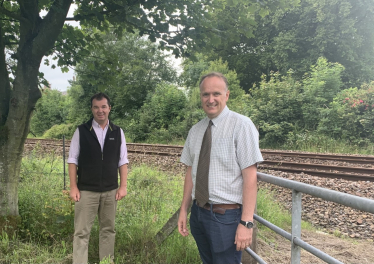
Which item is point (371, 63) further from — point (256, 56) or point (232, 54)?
point (232, 54)

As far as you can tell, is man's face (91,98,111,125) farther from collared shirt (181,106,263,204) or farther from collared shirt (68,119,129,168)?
collared shirt (181,106,263,204)

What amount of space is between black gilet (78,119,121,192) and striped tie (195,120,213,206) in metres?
1.44

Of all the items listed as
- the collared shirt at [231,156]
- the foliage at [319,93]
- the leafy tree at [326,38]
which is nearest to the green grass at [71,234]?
the collared shirt at [231,156]

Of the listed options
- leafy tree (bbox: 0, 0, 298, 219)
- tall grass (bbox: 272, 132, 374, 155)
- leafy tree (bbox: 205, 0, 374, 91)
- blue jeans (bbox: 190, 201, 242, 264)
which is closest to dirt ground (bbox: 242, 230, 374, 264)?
blue jeans (bbox: 190, 201, 242, 264)

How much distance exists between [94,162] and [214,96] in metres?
1.68

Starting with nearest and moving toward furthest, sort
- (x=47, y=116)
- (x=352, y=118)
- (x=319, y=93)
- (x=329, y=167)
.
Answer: (x=329, y=167) < (x=352, y=118) < (x=319, y=93) < (x=47, y=116)

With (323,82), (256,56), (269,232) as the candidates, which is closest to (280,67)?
(256,56)

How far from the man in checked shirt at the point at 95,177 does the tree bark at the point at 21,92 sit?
1.05 m

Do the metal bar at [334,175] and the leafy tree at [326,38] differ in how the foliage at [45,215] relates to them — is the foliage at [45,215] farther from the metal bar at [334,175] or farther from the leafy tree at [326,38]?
the leafy tree at [326,38]

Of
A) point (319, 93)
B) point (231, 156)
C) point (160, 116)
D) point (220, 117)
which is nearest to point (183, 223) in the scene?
point (231, 156)

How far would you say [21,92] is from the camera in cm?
367

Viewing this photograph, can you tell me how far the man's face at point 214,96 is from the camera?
85.3 inches

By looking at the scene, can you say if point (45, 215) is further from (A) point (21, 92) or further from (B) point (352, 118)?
(B) point (352, 118)

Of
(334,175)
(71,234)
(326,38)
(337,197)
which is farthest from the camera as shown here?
(326,38)
